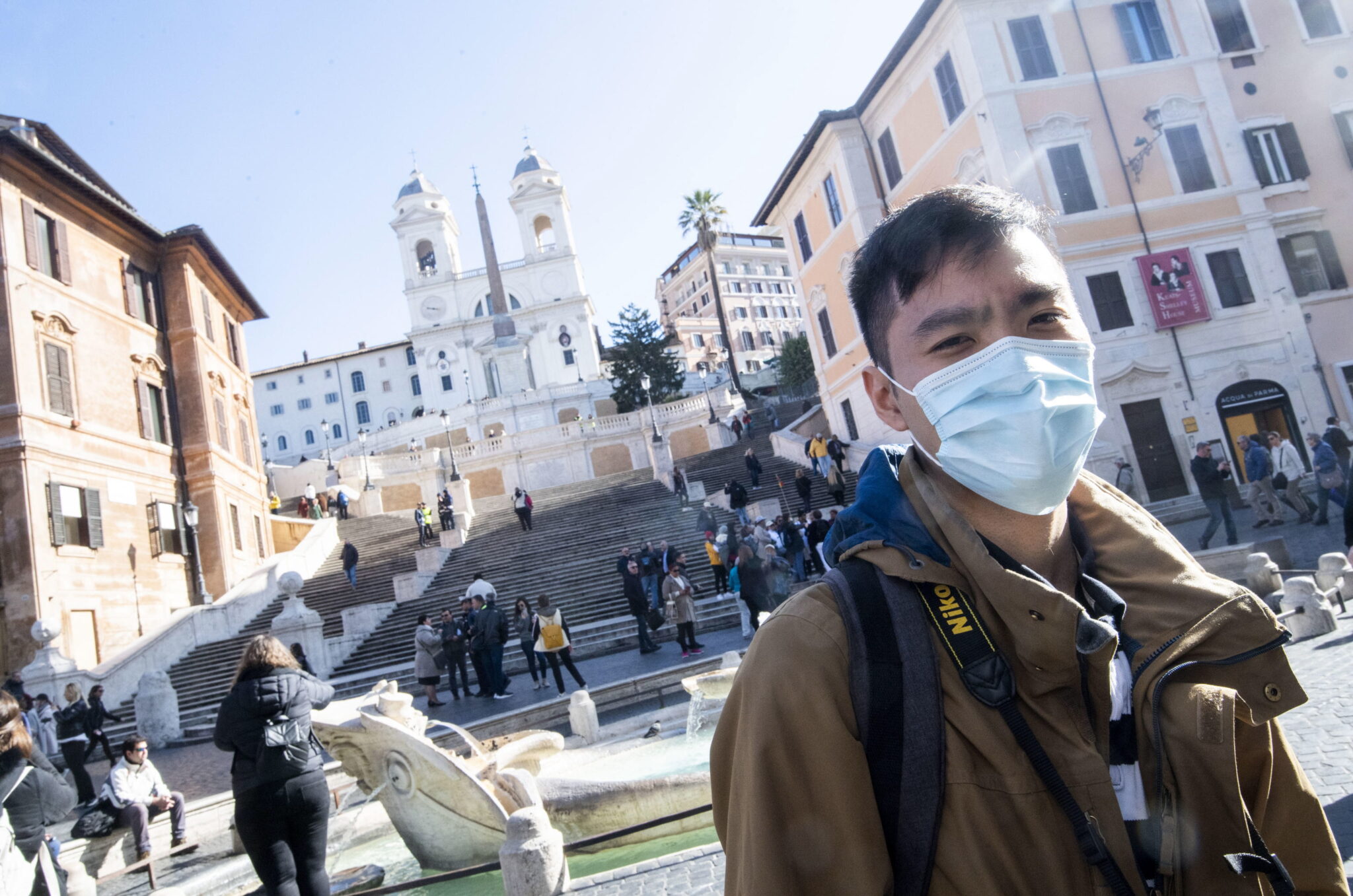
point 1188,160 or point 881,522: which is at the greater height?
point 1188,160

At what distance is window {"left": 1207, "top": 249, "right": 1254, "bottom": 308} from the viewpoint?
21078mm

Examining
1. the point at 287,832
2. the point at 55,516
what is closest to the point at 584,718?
the point at 287,832

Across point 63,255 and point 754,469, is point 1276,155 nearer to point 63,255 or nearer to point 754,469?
point 754,469

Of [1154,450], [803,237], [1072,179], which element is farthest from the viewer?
[803,237]

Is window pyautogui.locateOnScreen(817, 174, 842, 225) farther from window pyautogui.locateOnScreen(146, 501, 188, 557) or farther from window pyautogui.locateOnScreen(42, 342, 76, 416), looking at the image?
window pyautogui.locateOnScreen(42, 342, 76, 416)

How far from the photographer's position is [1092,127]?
2130 centimetres

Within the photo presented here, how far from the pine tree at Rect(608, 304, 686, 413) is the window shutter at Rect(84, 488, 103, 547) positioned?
3776 centimetres

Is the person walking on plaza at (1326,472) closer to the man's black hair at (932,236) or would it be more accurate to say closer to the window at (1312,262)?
the window at (1312,262)

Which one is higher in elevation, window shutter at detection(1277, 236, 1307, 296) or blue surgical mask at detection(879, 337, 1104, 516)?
window shutter at detection(1277, 236, 1307, 296)

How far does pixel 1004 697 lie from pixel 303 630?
1870 cm

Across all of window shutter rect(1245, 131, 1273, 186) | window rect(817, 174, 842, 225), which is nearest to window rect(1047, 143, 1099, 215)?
window shutter rect(1245, 131, 1273, 186)

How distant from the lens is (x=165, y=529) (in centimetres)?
2316

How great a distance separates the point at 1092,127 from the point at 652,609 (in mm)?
16568

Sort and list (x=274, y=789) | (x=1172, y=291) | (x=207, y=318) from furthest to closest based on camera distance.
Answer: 1. (x=207, y=318)
2. (x=1172, y=291)
3. (x=274, y=789)
